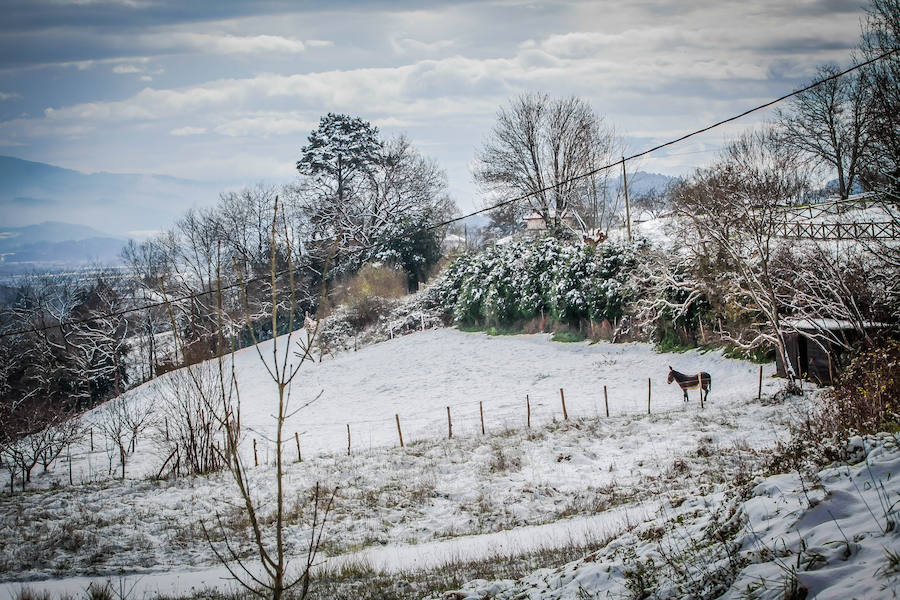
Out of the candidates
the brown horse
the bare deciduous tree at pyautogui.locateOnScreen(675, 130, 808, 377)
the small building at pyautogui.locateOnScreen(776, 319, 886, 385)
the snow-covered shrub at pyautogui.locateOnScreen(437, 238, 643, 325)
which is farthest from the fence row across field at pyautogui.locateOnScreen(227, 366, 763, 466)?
the snow-covered shrub at pyautogui.locateOnScreen(437, 238, 643, 325)

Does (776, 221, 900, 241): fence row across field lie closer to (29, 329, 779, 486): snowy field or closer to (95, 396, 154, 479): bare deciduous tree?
(29, 329, 779, 486): snowy field

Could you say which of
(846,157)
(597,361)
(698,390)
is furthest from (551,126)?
(698,390)

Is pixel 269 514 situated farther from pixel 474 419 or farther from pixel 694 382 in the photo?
pixel 694 382

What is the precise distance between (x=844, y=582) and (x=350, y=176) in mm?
44255

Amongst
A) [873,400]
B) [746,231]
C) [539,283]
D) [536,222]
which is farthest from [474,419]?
[536,222]

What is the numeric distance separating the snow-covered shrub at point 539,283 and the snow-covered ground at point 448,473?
3074 mm

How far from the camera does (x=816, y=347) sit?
46.4 ft

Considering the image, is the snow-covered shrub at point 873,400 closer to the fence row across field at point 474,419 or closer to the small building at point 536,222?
the fence row across field at point 474,419

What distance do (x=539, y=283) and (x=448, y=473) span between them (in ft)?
54.9

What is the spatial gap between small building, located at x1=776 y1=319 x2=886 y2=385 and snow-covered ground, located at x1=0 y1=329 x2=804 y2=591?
3.30 feet

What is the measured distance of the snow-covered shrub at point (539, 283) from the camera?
77.4 feet

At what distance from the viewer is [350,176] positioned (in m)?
44.6

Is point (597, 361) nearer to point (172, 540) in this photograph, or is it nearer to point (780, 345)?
point (780, 345)

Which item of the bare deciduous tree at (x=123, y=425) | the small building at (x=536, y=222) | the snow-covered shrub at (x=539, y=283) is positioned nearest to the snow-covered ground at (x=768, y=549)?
the bare deciduous tree at (x=123, y=425)
